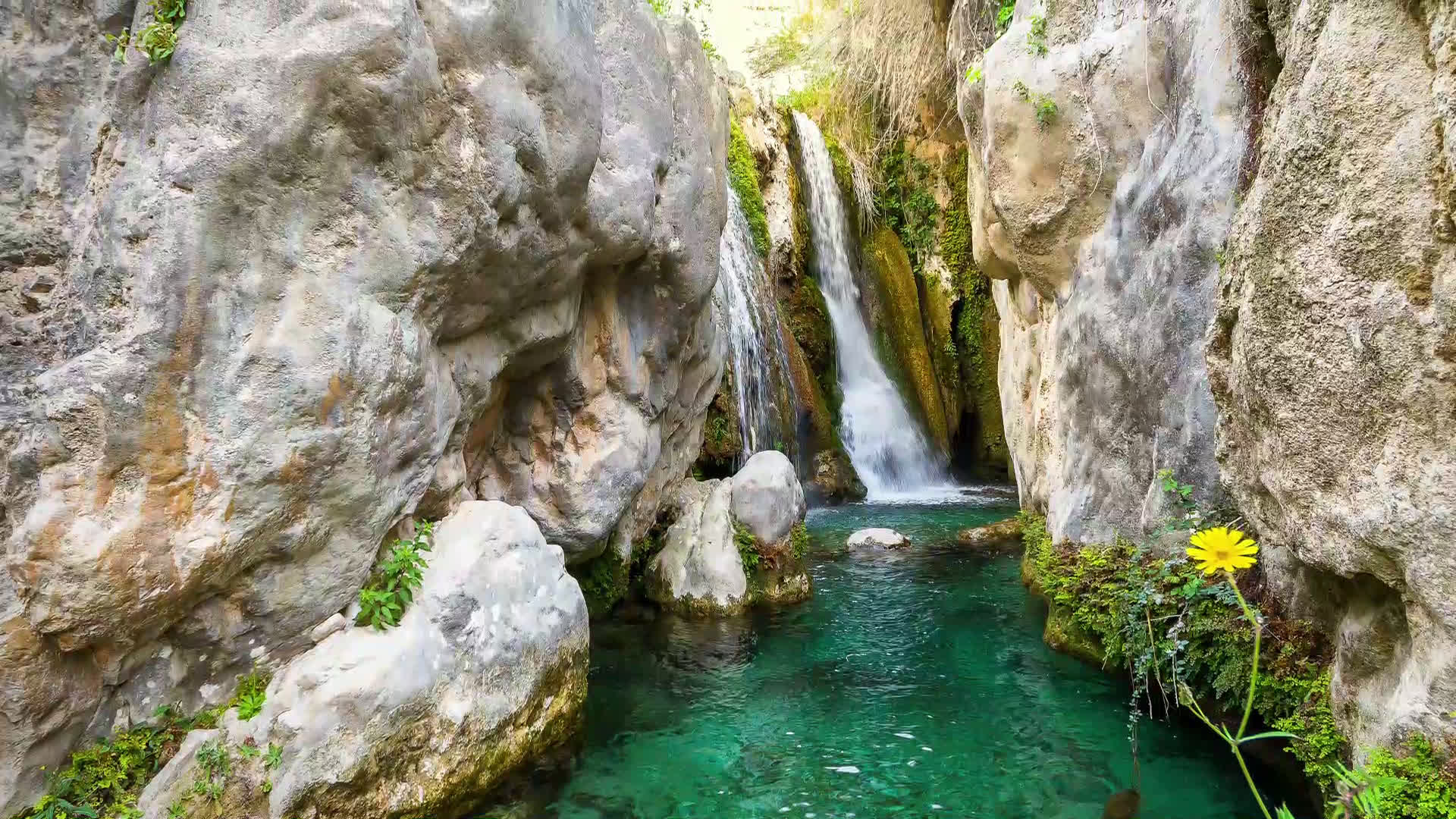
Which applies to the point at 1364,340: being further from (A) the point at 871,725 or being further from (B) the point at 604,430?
(B) the point at 604,430

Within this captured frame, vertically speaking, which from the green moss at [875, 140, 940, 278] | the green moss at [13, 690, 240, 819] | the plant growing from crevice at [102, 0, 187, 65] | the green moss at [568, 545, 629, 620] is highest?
the green moss at [875, 140, 940, 278]

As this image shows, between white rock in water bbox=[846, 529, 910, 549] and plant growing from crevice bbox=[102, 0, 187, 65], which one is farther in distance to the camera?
white rock in water bbox=[846, 529, 910, 549]

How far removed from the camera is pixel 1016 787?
4918 millimetres

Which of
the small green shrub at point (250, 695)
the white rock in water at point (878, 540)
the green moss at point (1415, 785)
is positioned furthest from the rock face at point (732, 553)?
the green moss at point (1415, 785)

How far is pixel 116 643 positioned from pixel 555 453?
373 cm

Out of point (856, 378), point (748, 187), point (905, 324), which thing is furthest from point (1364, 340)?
point (905, 324)

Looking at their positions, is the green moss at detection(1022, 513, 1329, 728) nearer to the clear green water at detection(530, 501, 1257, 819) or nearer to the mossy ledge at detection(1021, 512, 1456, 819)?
the mossy ledge at detection(1021, 512, 1456, 819)

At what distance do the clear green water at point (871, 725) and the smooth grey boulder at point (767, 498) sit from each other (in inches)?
35.9

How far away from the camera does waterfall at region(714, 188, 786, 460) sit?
43.3ft

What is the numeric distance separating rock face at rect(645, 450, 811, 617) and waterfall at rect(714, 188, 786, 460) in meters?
3.74

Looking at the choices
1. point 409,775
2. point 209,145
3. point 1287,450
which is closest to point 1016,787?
point 1287,450

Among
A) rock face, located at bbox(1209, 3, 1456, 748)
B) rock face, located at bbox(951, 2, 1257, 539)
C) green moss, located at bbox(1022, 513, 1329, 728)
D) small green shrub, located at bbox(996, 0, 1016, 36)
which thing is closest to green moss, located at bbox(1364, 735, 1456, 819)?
rock face, located at bbox(1209, 3, 1456, 748)

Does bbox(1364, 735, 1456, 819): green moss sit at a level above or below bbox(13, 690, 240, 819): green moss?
below

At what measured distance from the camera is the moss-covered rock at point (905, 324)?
55.9ft
